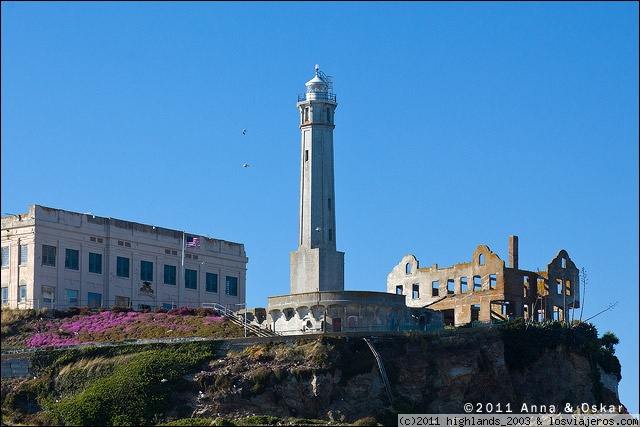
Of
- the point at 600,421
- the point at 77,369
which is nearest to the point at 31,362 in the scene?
the point at 77,369

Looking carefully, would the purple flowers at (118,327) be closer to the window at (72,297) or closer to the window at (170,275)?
the window at (72,297)

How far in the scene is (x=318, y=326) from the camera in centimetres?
10519

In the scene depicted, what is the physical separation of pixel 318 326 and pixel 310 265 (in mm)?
7056

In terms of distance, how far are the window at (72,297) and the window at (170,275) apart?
758 centimetres

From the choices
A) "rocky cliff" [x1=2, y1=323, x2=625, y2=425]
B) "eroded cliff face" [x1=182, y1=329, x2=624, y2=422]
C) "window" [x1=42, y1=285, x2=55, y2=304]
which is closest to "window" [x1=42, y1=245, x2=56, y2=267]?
"window" [x1=42, y1=285, x2=55, y2=304]

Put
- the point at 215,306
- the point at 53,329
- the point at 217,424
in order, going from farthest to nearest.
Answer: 1. the point at 215,306
2. the point at 53,329
3. the point at 217,424

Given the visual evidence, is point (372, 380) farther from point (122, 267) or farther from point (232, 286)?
point (232, 286)

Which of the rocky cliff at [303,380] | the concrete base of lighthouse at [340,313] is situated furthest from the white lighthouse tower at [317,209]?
the rocky cliff at [303,380]

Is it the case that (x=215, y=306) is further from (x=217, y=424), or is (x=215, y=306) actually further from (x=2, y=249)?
(x=217, y=424)

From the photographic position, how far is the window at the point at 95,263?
116375 mm

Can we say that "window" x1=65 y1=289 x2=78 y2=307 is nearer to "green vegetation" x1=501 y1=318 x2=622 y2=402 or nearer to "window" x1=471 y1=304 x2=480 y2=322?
"window" x1=471 y1=304 x2=480 y2=322

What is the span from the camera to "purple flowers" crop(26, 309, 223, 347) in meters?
107

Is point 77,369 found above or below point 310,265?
below

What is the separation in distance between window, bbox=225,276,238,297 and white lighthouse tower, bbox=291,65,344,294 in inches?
554
